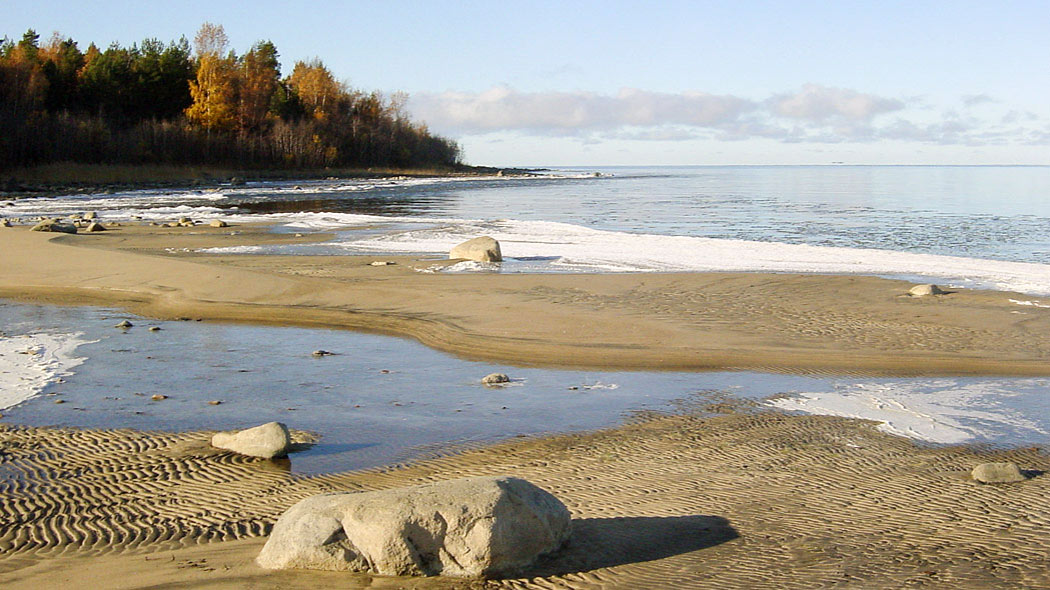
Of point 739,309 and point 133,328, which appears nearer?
point 133,328

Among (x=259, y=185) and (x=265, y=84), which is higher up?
(x=265, y=84)

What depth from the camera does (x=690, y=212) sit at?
46.1 m

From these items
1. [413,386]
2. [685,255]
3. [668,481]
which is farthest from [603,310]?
[685,255]

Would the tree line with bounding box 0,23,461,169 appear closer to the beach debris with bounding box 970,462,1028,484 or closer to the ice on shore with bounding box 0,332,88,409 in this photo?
the ice on shore with bounding box 0,332,88,409

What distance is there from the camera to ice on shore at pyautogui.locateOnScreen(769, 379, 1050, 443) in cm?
860

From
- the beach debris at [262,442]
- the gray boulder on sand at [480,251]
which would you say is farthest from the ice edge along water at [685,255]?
the beach debris at [262,442]

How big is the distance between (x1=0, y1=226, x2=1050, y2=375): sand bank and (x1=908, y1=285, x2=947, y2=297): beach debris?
0.22 meters

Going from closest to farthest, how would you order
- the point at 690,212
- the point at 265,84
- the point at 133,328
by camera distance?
the point at 133,328
the point at 690,212
the point at 265,84

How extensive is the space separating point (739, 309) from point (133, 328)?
9.25 meters

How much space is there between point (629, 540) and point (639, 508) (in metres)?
0.65

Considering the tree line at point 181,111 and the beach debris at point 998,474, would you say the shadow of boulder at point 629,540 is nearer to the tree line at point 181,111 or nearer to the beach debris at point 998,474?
the beach debris at point 998,474

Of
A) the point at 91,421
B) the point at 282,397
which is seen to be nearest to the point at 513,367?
the point at 282,397

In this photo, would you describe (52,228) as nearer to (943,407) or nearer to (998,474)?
(943,407)

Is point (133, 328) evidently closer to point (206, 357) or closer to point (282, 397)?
point (206, 357)
